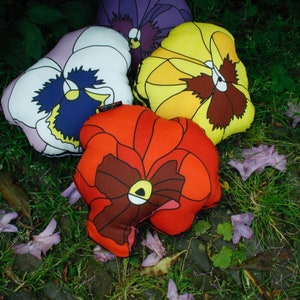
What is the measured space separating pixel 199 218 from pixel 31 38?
942mm

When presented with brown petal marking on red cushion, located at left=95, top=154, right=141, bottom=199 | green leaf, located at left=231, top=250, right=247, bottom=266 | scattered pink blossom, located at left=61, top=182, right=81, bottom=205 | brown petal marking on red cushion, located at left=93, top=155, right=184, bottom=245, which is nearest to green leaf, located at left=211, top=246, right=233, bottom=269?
green leaf, located at left=231, top=250, right=247, bottom=266

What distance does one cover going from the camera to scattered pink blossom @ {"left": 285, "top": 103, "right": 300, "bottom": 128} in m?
1.98

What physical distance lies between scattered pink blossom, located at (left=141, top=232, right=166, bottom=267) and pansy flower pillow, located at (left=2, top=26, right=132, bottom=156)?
1.45ft

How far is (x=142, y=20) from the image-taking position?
6.01ft

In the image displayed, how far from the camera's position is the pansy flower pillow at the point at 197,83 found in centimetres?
167

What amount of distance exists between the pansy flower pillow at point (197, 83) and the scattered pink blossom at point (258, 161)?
160mm

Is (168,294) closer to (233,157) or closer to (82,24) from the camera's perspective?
(233,157)

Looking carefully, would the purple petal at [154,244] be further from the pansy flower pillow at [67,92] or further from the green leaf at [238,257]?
the pansy flower pillow at [67,92]

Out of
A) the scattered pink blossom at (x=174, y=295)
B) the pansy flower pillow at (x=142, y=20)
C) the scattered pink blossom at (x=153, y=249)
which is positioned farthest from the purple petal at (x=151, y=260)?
the pansy flower pillow at (x=142, y=20)

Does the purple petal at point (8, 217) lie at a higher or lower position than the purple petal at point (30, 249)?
higher

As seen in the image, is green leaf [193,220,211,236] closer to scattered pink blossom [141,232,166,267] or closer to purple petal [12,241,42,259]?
scattered pink blossom [141,232,166,267]

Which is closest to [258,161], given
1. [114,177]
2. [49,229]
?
[114,177]

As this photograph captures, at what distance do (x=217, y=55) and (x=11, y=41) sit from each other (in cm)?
80

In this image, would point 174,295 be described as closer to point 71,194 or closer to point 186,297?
point 186,297
